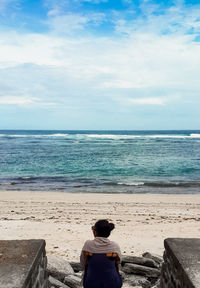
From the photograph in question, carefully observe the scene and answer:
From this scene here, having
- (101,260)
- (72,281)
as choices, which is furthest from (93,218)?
(101,260)

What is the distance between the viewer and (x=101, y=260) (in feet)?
12.1

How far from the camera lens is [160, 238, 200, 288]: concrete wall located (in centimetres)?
378

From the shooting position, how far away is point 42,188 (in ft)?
66.1

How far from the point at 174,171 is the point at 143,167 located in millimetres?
3990

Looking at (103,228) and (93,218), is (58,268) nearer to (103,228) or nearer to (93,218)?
(103,228)

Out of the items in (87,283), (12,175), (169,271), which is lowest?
(12,175)

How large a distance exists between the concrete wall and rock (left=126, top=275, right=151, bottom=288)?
614 mm

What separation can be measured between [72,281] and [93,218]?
6.38 m

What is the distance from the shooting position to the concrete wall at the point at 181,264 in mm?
3778

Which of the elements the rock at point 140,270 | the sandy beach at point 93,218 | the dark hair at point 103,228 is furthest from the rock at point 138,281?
the dark hair at point 103,228

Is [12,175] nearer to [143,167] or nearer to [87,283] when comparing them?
[143,167]

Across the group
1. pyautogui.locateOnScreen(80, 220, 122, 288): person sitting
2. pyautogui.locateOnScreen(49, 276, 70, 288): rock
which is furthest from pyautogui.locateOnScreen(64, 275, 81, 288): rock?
pyautogui.locateOnScreen(80, 220, 122, 288): person sitting

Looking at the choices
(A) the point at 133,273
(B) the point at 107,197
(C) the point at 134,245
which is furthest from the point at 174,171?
(A) the point at 133,273

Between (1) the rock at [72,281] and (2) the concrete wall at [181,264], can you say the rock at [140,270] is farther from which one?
(1) the rock at [72,281]
